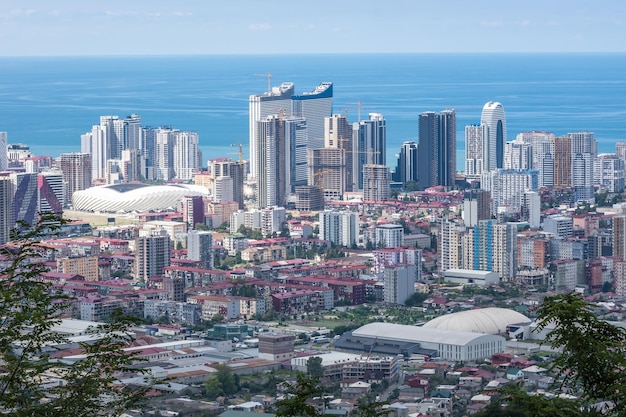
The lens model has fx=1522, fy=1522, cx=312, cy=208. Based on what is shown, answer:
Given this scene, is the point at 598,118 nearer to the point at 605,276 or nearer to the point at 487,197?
the point at 487,197

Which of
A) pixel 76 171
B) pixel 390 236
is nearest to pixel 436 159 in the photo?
pixel 76 171

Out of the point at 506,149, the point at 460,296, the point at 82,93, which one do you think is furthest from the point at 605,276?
the point at 82,93

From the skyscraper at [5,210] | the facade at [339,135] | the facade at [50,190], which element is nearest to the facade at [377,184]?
the facade at [339,135]

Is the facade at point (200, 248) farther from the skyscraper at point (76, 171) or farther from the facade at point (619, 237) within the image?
the skyscraper at point (76, 171)

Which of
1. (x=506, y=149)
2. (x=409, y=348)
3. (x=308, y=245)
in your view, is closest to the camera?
(x=409, y=348)

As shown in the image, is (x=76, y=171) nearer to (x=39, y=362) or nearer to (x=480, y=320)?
(x=480, y=320)
